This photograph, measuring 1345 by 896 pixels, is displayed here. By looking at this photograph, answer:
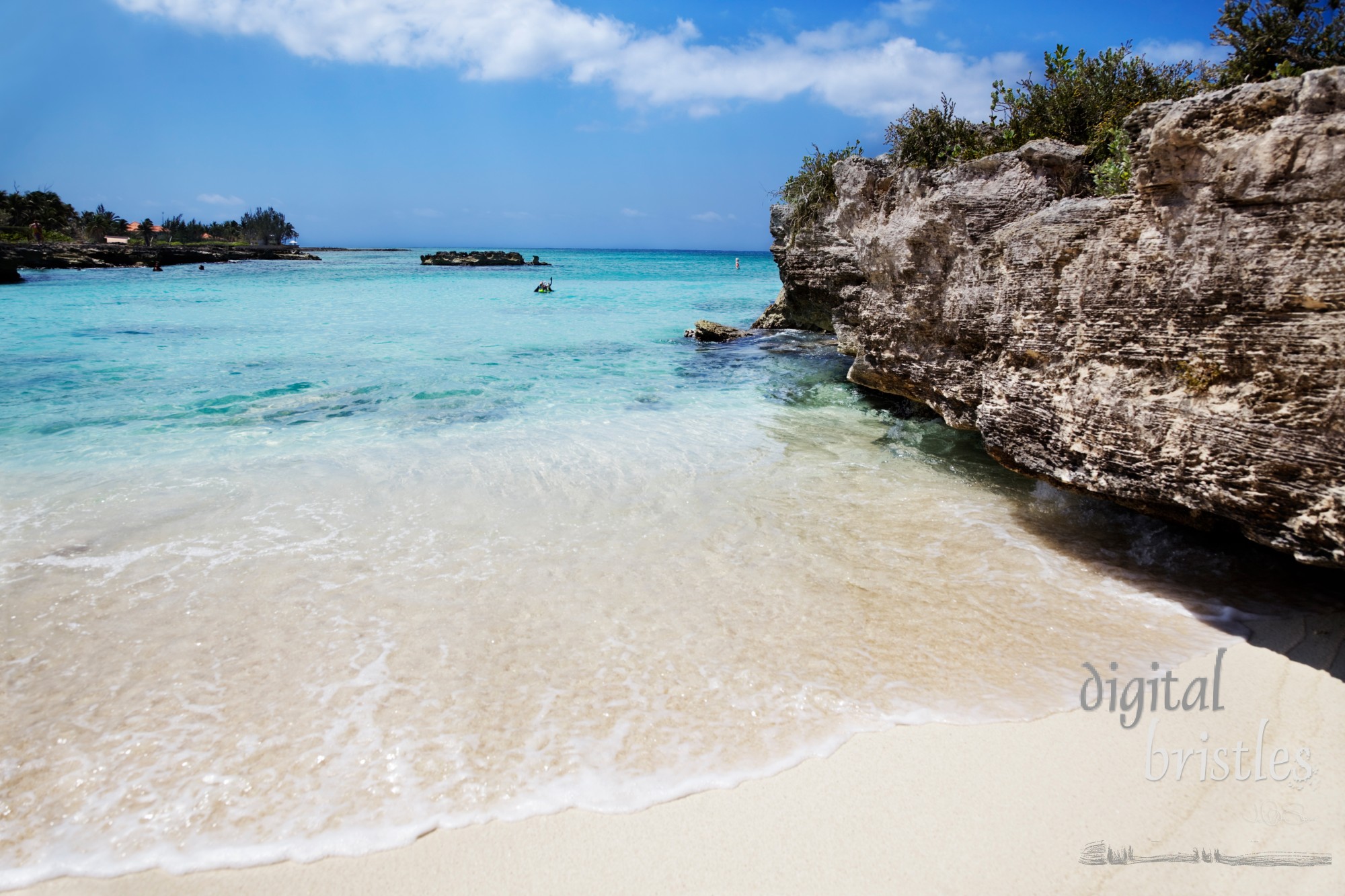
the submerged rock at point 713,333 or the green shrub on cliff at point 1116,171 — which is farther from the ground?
the green shrub on cliff at point 1116,171

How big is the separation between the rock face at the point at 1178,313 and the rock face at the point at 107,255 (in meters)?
55.7

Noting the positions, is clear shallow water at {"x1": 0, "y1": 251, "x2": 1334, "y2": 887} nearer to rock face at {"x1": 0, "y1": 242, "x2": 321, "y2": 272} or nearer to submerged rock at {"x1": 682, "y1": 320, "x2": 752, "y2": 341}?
submerged rock at {"x1": 682, "y1": 320, "x2": 752, "y2": 341}

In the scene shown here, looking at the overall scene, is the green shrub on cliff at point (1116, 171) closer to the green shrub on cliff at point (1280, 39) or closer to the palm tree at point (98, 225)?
the green shrub on cliff at point (1280, 39)

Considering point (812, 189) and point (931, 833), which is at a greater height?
point (812, 189)

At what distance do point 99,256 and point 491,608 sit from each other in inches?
3157

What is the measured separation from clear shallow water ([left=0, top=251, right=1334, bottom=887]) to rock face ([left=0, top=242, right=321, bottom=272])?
50.2 metres

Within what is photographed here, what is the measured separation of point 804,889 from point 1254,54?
7276mm

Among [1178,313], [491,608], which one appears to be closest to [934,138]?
[1178,313]

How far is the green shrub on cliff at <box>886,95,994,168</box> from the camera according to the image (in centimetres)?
836

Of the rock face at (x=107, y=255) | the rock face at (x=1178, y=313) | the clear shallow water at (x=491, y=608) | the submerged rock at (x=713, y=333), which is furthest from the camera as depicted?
the rock face at (x=107, y=255)

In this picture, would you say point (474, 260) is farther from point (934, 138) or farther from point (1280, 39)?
point (1280, 39)

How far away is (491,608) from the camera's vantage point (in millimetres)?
4660

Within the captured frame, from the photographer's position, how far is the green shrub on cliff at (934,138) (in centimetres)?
836

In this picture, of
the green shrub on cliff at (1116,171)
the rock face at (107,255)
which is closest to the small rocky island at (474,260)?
the rock face at (107,255)
